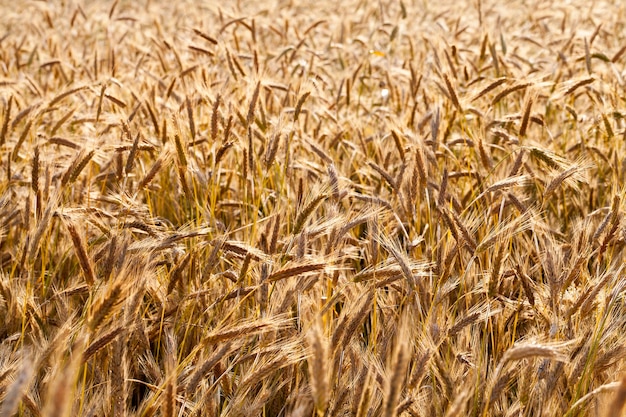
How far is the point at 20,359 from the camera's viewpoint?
4.47ft

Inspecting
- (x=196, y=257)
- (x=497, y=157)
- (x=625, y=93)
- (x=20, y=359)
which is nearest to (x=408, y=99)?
(x=497, y=157)

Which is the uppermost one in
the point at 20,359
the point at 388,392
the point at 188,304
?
the point at 388,392

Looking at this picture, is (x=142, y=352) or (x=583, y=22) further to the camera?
(x=583, y=22)

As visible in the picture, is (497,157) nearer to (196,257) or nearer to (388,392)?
(196,257)

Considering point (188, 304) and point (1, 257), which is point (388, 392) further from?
point (1, 257)

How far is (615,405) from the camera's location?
87 centimetres

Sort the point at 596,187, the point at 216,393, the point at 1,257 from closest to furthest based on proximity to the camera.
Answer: the point at 216,393 < the point at 1,257 < the point at 596,187

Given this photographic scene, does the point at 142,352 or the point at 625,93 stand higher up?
the point at 625,93

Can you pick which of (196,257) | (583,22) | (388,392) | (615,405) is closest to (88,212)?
(196,257)

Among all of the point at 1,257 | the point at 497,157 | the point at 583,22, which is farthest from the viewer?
the point at 583,22

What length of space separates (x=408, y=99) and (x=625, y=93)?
1112 millimetres

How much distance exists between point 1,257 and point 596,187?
93.6 inches

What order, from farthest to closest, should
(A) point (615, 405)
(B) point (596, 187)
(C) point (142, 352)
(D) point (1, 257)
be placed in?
(B) point (596, 187)
(D) point (1, 257)
(C) point (142, 352)
(A) point (615, 405)

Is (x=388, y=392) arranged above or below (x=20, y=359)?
above
